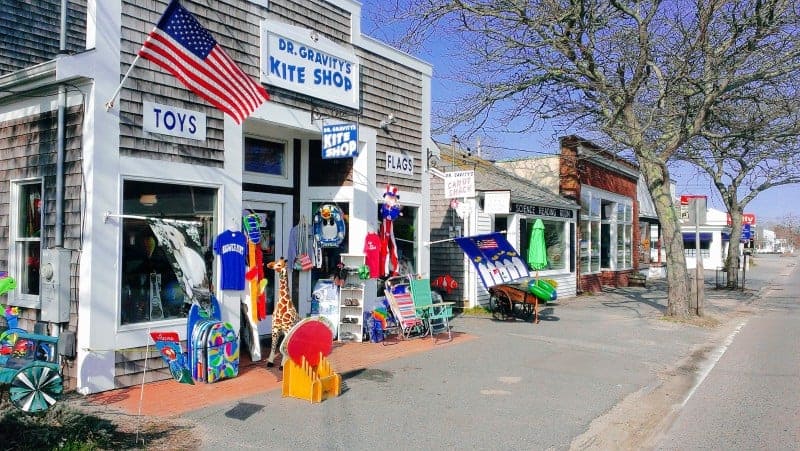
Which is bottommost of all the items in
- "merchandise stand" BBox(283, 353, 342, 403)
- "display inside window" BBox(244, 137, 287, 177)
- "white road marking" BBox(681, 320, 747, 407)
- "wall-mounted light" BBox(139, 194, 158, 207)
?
"white road marking" BBox(681, 320, 747, 407)

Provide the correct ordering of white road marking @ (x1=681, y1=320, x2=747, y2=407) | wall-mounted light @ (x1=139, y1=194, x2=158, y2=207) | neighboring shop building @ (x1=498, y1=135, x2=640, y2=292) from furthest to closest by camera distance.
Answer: neighboring shop building @ (x1=498, y1=135, x2=640, y2=292) → white road marking @ (x1=681, y1=320, x2=747, y2=407) → wall-mounted light @ (x1=139, y1=194, x2=158, y2=207)

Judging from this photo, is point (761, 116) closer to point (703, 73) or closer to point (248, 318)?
point (703, 73)

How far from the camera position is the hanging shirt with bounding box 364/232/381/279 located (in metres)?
10.6

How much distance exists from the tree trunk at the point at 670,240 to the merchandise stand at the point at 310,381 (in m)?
10.2

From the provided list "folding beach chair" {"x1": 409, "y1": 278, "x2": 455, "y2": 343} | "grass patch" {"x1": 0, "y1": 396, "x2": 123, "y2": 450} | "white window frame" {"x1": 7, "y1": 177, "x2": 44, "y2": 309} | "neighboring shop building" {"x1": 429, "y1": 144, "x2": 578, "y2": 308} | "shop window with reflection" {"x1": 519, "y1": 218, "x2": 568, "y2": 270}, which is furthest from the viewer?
"shop window with reflection" {"x1": 519, "y1": 218, "x2": 568, "y2": 270}

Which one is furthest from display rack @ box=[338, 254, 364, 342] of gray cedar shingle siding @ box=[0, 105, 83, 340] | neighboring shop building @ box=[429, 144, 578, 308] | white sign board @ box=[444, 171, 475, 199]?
gray cedar shingle siding @ box=[0, 105, 83, 340]

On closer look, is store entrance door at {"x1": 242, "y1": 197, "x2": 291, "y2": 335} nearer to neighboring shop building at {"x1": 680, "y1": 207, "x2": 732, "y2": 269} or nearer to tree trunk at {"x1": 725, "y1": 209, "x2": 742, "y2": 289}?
tree trunk at {"x1": 725, "y1": 209, "x2": 742, "y2": 289}

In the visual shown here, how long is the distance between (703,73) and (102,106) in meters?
12.1

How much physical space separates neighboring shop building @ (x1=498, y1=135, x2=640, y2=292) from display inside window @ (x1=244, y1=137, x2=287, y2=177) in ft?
35.7

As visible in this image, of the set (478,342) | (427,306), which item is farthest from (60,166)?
(478,342)

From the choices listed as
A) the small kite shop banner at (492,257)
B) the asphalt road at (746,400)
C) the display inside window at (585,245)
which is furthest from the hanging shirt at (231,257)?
the display inside window at (585,245)

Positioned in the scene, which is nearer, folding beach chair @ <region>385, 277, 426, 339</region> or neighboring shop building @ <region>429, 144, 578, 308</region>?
folding beach chair @ <region>385, 277, 426, 339</region>

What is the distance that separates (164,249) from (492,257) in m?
6.82

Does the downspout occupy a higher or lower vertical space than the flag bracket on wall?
lower
